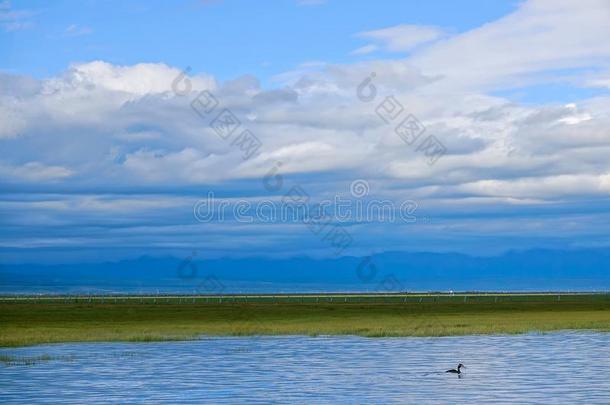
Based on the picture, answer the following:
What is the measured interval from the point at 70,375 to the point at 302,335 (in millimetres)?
27660

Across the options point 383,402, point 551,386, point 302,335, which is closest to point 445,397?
point 383,402

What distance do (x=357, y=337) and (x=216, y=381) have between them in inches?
1026

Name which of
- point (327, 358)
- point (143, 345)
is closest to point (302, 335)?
point (143, 345)

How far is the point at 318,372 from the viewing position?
4619 cm

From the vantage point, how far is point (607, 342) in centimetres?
6225

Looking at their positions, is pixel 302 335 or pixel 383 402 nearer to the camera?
pixel 383 402

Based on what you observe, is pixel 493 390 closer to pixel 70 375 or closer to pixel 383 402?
pixel 383 402

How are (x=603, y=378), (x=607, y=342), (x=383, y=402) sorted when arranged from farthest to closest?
(x=607, y=342), (x=603, y=378), (x=383, y=402)

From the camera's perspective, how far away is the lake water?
125 ft

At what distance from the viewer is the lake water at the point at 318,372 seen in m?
38.2

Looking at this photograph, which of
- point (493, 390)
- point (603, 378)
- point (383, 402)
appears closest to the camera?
point (383, 402)

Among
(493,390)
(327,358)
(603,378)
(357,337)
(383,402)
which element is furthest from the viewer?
(357,337)

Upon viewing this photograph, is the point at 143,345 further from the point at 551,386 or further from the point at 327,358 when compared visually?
→ the point at 551,386

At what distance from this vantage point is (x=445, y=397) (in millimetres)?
37469
